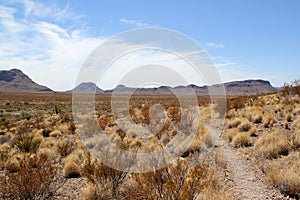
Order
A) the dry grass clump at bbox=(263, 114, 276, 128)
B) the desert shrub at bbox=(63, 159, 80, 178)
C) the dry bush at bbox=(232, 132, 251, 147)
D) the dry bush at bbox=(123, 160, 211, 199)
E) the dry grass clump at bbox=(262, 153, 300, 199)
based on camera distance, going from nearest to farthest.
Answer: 1. the dry bush at bbox=(123, 160, 211, 199)
2. the dry grass clump at bbox=(262, 153, 300, 199)
3. the desert shrub at bbox=(63, 159, 80, 178)
4. the dry bush at bbox=(232, 132, 251, 147)
5. the dry grass clump at bbox=(263, 114, 276, 128)

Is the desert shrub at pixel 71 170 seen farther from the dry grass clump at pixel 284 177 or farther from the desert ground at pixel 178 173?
the dry grass clump at pixel 284 177

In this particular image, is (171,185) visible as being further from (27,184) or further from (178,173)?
(27,184)

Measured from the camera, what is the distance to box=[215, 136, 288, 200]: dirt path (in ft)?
18.6

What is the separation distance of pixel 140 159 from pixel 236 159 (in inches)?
137

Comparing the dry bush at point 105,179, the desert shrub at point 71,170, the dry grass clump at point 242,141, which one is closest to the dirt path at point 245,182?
the dry grass clump at point 242,141

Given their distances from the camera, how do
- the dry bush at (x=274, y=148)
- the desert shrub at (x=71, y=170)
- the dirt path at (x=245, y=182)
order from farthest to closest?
the dry bush at (x=274, y=148) → the desert shrub at (x=71, y=170) → the dirt path at (x=245, y=182)

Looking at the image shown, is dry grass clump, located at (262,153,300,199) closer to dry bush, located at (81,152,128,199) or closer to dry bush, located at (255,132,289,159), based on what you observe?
dry bush, located at (255,132,289,159)

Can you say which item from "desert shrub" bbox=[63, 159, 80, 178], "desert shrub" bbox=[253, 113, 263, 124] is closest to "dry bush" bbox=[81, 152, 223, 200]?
"desert shrub" bbox=[63, 159, 80, 178]

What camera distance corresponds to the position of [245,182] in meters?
6.47

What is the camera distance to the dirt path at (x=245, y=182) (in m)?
5.67

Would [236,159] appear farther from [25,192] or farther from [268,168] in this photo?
[25,192]

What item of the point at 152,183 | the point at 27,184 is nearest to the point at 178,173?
the point at 152,183

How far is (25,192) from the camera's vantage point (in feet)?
16.8

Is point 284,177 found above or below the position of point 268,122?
below
